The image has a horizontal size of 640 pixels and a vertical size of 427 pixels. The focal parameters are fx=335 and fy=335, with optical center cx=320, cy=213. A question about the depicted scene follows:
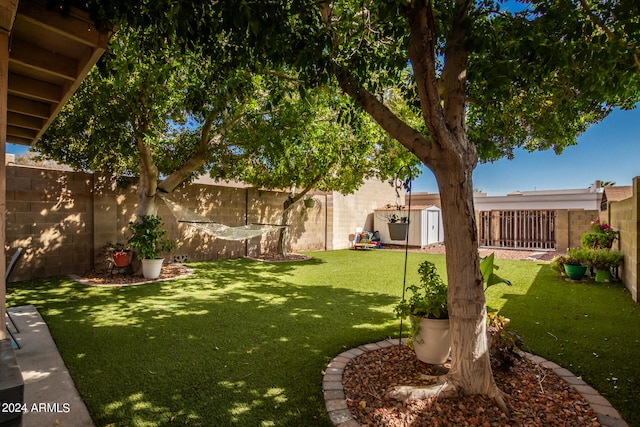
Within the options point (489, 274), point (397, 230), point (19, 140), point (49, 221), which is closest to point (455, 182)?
point (489, 274)

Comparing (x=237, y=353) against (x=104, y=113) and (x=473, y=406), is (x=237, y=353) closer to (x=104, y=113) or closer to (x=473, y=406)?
(x=473, y=406)

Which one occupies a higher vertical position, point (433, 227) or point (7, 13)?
point (7, 13)

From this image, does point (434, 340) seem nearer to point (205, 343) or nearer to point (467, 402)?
point (467, 402)

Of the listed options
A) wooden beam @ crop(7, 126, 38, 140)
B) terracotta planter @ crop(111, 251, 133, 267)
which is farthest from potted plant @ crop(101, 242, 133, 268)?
wooden beam @ crop(7, 126, 38, 140)

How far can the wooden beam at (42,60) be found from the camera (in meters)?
2.07

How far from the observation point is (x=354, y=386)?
2.09 m

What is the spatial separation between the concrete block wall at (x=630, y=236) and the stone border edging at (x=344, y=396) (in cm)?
303

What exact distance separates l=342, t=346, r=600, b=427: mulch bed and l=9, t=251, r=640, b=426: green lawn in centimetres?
23

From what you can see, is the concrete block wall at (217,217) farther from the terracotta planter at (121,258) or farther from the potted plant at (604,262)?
the potted plant at (604,262)

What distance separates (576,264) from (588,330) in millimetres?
3082

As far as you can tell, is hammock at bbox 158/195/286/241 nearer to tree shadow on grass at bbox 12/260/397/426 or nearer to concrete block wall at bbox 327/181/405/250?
tree shadow on grass at bbox 12/260/397/426

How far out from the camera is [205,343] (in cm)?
283

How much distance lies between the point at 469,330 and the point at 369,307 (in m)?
2.17

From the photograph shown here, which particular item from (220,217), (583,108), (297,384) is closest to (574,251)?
(583,108)
